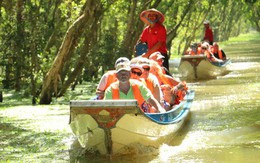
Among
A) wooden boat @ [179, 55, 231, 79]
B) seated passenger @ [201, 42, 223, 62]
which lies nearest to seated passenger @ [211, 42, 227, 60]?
seated passenger @ [201, 42, 223, 62]

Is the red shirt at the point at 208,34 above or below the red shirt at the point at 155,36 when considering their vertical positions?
below

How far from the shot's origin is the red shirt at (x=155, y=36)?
545 inches

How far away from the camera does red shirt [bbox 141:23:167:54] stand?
545 inches

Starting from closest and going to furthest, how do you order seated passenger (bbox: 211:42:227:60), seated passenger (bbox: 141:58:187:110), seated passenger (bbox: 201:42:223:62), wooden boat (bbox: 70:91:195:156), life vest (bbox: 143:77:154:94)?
1. wooden boat (bbox: 70:91:195:156)
2. life vest (bbox: 143:77:154:94)
3. seated passenger (bbox: 141:58:187:110)
4. seated passenger (bbox: 201:42:223:62)
5. seated passenger (bbox: 211:42:227:60)

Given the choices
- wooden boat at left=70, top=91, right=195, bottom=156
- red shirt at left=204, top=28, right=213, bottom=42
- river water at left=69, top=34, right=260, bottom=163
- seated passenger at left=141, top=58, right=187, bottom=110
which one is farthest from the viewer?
red shirt at left=204, top=28, right=213, bottom=42

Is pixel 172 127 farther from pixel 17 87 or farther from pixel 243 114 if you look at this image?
pixel 17 87

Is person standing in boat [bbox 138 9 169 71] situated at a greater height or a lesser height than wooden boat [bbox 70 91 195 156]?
greater

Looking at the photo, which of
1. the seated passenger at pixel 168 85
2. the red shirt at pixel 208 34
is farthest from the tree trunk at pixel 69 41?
the red shirt at pixel 208 34

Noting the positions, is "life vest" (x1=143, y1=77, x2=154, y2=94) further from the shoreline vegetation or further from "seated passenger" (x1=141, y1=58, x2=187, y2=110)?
the shoreline vegetation

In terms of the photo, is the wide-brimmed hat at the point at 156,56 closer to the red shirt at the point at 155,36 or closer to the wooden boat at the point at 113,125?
the red shirt at the point at 155,36

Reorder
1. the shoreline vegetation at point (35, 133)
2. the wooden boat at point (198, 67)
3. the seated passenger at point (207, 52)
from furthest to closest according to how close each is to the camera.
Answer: the seated passenger at point (207, 52) → the wooden boat at point (198, 67) → the shoreline vegetation at point (35, 133)

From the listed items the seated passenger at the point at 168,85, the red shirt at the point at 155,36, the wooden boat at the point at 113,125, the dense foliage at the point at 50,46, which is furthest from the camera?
the dense foliage at the point at 50,46

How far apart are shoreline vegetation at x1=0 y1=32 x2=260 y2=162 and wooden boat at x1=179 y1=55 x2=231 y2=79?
7.92m

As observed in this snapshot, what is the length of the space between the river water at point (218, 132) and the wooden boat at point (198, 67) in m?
4.78
